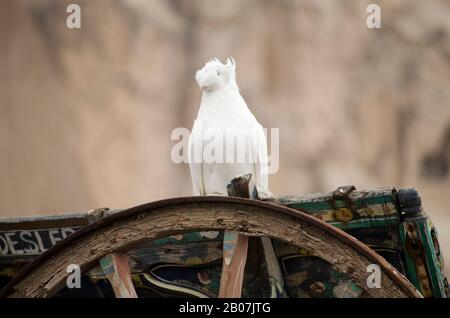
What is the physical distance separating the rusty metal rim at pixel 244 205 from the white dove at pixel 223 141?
1.24m

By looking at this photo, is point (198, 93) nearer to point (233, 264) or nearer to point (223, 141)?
point (223, 141)

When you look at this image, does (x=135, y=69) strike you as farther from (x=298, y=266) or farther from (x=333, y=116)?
(x=298, y=266)

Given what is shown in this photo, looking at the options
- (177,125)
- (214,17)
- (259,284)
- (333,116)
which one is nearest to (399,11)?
(333,116)

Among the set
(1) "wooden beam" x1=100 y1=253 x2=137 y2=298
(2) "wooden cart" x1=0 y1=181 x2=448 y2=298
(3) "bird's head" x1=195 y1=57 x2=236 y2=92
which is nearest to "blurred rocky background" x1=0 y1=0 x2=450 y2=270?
(3) "bird's head" x1=195 y1=57 x2=236 y2=92

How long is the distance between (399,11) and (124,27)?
11.2ft

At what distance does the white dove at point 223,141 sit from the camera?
158 inches

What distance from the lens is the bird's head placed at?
4.19 metres

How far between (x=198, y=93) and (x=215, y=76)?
22.3ft

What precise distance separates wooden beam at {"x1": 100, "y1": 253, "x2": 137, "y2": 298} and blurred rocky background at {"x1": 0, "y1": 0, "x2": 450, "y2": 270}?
7472 millimetres

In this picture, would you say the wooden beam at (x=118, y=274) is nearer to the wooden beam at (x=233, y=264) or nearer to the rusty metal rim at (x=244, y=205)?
the rusty metal rim at (x=244, y=205)

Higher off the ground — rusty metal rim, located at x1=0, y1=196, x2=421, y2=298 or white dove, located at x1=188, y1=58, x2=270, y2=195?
white dove, located at x1=188, y1=58, x2=270, y2=195

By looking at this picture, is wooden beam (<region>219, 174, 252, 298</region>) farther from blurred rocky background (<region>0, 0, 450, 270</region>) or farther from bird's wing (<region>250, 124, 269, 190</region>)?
blurred rocky background (<region>0, 0, 450, 270</region>)

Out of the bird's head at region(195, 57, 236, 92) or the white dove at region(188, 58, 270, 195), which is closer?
the white dove at region(188, 58, 270, 195)

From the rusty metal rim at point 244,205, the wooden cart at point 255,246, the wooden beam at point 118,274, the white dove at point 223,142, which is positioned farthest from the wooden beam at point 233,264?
the white dove at point 223,142
